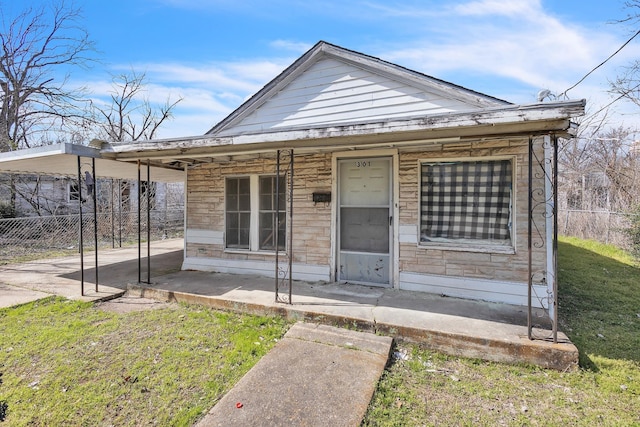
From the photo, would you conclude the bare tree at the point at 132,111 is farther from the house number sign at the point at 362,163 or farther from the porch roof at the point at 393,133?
the house number sign at the point at 362,163

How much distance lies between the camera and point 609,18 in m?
7.91

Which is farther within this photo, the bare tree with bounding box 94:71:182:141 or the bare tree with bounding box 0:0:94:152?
the bare tree with bounding box 94:71:182:141

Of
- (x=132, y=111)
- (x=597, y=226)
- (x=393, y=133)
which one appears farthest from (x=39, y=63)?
(x=597, y=226)

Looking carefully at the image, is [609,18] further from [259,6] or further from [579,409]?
[579,409]

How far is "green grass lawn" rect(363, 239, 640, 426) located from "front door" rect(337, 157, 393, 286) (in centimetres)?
196

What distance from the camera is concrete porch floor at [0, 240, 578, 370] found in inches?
129

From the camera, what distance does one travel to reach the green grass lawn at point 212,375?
8.16ft

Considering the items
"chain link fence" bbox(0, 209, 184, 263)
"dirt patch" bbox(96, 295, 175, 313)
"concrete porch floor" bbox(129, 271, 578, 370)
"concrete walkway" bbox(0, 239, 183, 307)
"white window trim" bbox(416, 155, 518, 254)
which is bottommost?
"dirt patch" bbox(96, 295, 175, 313)

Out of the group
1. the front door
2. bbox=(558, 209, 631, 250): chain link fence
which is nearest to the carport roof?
the front door

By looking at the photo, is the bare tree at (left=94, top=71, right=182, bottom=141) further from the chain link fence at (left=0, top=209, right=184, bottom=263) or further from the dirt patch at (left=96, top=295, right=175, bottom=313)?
Answer: the dirt patch at (left=96, top=295, right=175, bottom=313)

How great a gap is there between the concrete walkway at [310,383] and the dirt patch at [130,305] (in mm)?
2453

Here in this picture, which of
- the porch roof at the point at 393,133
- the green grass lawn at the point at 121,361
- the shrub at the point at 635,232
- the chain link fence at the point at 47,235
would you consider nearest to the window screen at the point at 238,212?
the porch roof at the point at 393,133

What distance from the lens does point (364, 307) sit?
4.28 m

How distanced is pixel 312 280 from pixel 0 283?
5995 millimetres
